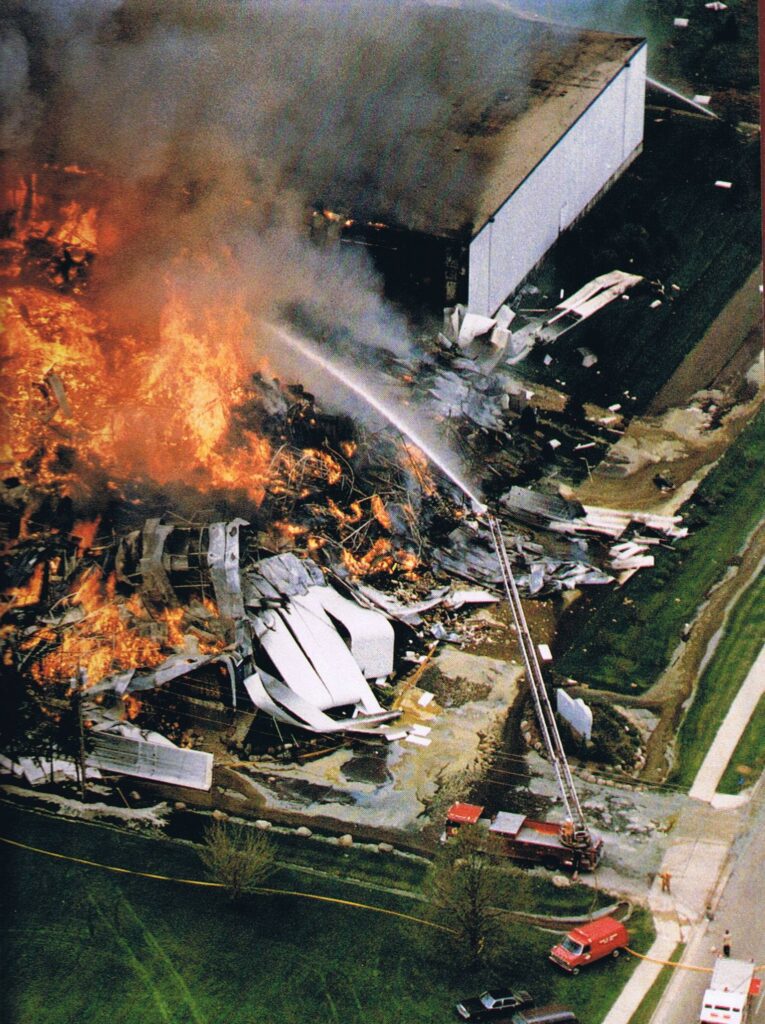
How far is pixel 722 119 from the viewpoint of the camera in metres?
22.5

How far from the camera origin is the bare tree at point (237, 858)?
54.1 feet

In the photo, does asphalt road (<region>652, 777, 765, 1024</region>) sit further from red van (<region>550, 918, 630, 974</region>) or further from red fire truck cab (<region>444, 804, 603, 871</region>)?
red fire truck cab (<region>444, 804, 603, 871</region>)

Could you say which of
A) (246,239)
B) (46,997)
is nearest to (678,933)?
(46,997)

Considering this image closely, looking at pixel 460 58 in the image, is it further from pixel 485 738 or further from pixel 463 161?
pixel 485 738

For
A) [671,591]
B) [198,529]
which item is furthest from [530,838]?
[198,529]

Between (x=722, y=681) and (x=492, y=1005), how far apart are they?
4287 millimetres

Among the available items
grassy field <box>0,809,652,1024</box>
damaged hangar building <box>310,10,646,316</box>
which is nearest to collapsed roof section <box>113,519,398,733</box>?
grassy field <box>0,809,652,1024</box>

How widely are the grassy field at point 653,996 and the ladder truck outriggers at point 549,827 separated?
1.19m

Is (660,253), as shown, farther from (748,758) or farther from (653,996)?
(653,996)

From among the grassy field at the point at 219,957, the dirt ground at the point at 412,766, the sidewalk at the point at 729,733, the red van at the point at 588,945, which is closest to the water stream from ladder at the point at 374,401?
the dirt ground at the point at 412,766

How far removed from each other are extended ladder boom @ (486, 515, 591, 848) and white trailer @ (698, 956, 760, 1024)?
1721 mm

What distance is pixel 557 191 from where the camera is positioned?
68.3ft

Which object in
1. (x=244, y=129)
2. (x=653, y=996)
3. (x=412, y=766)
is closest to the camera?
(x=653, y=996)

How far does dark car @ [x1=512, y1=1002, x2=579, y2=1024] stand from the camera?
50.3 ft
